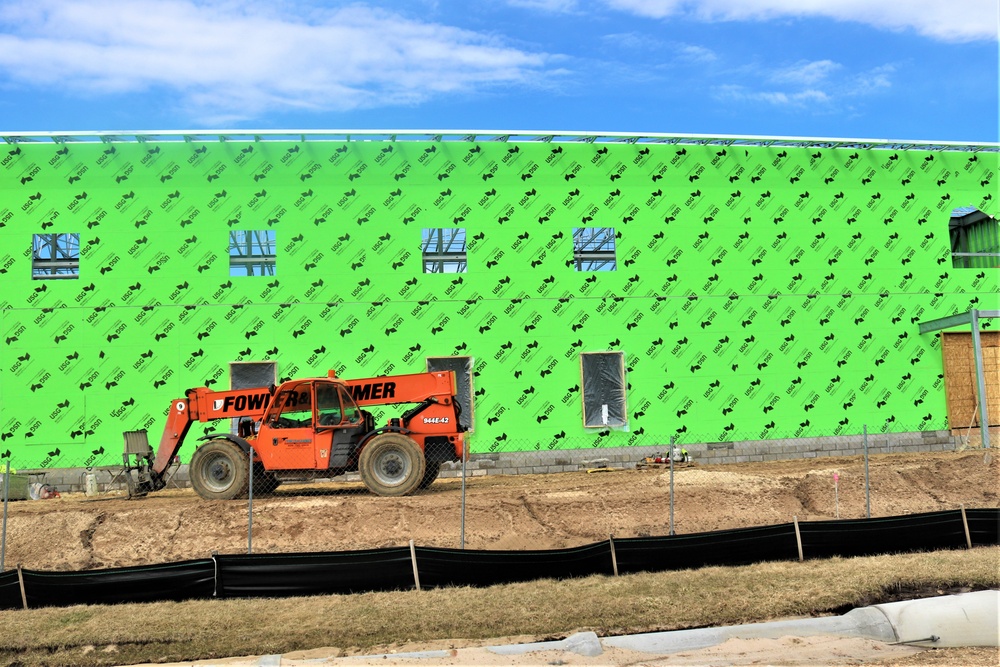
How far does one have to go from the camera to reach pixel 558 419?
81.6 ft

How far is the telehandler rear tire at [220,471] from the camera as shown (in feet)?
59.9

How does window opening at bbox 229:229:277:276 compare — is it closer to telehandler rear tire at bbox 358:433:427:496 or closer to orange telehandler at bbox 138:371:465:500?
orange telehandler at bbox 138:371:465:500

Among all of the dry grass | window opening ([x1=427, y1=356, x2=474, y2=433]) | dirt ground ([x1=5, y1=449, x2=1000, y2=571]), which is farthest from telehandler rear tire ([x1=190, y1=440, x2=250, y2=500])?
window opening ([x1=427, y1=356, x2=474, y2=433])

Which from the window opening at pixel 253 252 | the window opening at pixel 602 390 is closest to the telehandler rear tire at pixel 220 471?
→ the window opening at pixel 253 252

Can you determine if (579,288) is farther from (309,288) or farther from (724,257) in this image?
(309,288)

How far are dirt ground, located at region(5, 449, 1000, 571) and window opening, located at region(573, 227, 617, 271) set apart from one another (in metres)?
7.02

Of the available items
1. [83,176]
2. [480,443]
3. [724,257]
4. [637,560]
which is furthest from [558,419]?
[83,176]

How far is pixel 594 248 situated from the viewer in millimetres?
25625

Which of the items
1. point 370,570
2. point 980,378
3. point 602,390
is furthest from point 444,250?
point 980,378

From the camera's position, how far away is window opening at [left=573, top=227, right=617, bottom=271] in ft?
83.5

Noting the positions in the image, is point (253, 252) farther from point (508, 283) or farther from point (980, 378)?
point (980, 378)

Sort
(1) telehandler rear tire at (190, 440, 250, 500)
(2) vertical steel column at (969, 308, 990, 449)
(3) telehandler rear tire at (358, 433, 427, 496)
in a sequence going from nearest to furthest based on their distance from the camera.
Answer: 1. (3) telehandler rear tire at (358, 433, 427, 496)
2. (1) telehandler rear tire at (190, 440, 250, 500)
3. (2) vertical steel column at (969, 308, 990, 449)

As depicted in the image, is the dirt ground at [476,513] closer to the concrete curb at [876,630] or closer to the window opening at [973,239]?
the concrete curb at [876,630]

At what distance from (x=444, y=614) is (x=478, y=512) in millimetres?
6044
